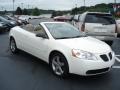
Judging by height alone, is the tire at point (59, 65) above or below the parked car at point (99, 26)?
below

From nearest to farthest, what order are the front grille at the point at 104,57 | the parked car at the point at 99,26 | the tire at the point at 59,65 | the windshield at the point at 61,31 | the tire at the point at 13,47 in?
the front grille at the point at 104,57 < the tire at the point at 59,65 < the windshield at the point at 61,31 < the tire at the point at 13,47 < the parked car at the point at 99,26

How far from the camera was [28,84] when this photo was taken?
5812 millimetres

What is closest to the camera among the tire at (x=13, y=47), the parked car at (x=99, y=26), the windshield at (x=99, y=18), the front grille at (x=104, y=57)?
the front grille at (x=104, y=57)

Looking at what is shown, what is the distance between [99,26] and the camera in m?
10.6

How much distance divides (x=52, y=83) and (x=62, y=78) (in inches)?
16.9

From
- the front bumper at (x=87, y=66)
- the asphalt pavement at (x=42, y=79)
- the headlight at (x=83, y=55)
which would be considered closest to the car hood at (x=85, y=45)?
the headlight at (x=83, y=55)

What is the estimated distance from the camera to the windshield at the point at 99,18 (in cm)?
1072

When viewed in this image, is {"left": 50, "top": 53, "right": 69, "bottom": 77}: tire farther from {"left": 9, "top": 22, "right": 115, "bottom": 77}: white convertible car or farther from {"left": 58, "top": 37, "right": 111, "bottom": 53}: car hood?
{"left": 58, "top": 37, "right": 111, "bottom": 53}: car hood

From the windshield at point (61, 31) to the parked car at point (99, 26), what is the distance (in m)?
2.85

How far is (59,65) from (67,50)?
1.91 ft

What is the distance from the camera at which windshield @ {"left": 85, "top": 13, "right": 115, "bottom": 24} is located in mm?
10719

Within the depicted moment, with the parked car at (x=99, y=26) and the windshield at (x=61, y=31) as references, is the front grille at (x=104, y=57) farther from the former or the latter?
the parked car at (x=99, y=26)

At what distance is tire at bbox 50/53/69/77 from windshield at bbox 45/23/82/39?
2.24 feet

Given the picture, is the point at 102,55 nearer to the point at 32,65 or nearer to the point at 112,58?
the point at 112,58
